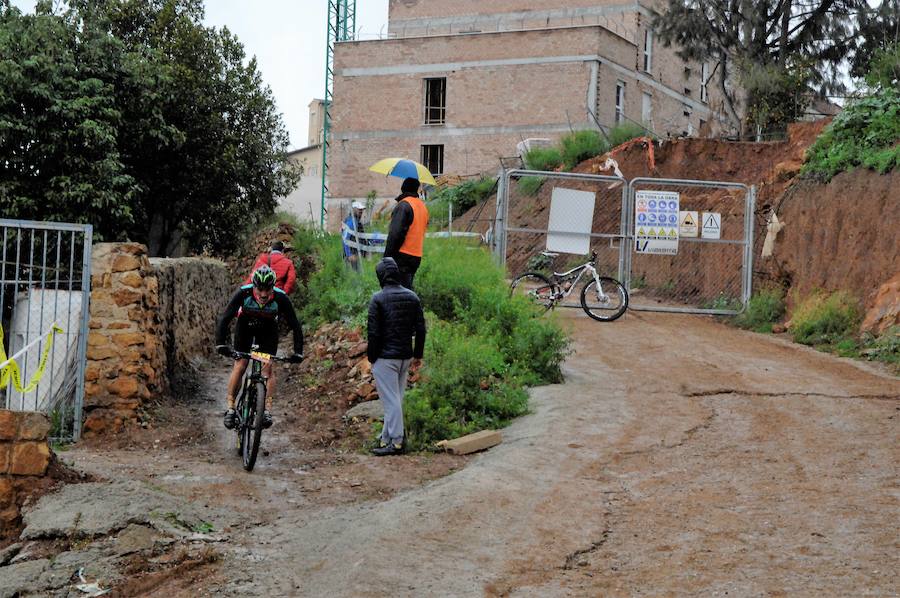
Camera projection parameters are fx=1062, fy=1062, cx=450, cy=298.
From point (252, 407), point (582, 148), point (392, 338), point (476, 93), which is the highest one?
point (476, 93)

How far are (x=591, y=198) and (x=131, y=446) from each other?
9.02m

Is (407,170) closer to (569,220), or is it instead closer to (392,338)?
(392,338)

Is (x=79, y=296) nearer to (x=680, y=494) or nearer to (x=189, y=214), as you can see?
(x=680, y=494)

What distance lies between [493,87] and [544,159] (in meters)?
8.40

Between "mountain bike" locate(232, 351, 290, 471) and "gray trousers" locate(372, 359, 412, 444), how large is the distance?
844 mm

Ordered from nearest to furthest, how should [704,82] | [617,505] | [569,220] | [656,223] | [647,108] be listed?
[617,505] → [569,220] → [656,223] → [647,108] → [704,82]

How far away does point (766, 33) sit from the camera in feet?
105

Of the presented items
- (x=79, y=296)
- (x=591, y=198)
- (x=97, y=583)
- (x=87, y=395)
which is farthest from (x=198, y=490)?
(x=591, y=198)

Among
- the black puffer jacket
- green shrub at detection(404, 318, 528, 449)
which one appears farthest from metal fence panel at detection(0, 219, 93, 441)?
green shrub at detection(404, 318, 528, 449)

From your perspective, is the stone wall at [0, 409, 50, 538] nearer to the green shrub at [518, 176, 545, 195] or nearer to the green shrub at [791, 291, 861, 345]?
the green shrub at [791, 291, 861, 345]

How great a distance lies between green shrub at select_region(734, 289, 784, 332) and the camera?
17.0 metres

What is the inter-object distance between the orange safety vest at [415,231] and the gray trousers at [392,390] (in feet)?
4.86

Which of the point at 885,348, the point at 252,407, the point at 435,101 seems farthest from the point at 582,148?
the point at 252,407

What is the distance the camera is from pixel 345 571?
6086mm
